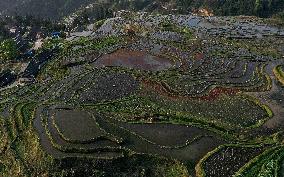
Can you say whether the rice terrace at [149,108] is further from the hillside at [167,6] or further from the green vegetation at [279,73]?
the hillside at [167,6]

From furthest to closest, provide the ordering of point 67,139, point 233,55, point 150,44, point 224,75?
1. point 150,44
2. point 233,55
3. point 224,75
4. point 67,139

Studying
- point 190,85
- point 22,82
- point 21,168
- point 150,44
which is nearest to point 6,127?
point 21,168

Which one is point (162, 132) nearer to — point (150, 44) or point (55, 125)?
point (55, 125)

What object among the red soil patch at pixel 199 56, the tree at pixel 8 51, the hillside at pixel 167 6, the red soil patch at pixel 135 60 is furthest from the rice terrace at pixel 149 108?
the hillside at pixel 167 6

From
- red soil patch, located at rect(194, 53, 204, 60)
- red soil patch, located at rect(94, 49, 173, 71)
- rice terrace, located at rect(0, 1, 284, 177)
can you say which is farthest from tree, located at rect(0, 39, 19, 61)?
red soil patch, located at rect(194, 53, 204, 60)

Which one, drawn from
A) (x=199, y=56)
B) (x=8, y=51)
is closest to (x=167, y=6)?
(x=199, y=56)

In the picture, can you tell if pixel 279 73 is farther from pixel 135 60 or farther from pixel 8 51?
pixel 8 51
